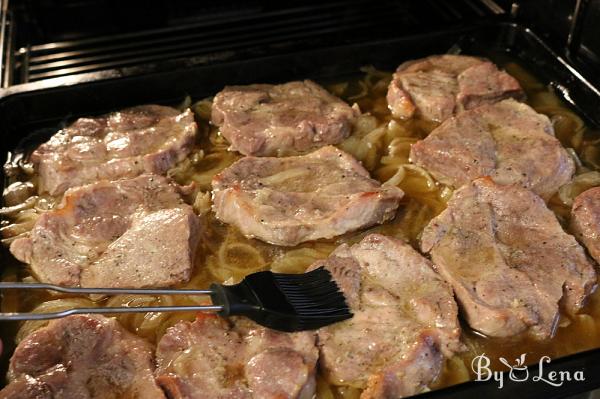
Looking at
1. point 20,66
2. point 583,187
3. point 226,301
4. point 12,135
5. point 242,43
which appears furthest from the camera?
point 242,43

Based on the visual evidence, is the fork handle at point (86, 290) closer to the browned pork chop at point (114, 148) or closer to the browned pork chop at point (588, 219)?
the browned pork chop at point (114, 148)

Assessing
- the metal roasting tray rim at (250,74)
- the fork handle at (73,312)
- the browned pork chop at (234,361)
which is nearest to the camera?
the fork handle at (73,312)

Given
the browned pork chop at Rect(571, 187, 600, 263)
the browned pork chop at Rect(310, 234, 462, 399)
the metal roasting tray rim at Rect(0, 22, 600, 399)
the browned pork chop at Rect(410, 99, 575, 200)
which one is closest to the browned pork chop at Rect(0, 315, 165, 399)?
the browned pork chop at Rect(310, 234, 462, 399)

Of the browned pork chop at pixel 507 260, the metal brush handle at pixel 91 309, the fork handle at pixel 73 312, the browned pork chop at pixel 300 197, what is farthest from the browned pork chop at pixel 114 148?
the browned pork chop at pixel 507 260

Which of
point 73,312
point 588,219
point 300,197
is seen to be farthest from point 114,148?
point 588,219

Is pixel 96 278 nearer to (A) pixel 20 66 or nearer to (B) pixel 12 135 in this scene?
(B) pixel 12 135

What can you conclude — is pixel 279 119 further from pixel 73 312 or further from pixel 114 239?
pixel 73 312

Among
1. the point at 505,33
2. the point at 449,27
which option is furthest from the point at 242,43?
the point at 505,33
